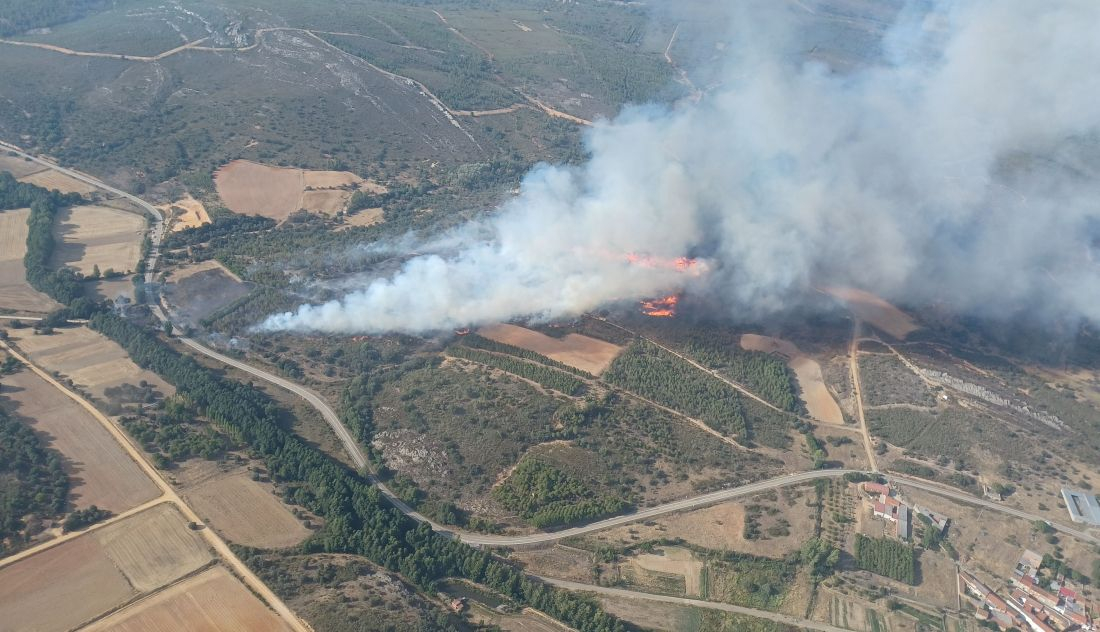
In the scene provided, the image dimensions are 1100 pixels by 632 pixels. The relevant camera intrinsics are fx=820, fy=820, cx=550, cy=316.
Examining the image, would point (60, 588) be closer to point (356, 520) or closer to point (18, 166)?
point (356, 520)

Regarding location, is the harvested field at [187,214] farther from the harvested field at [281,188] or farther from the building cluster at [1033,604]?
the building cluster at [1033,604]

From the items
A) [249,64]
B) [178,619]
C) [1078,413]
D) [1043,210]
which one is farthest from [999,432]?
[249,64]

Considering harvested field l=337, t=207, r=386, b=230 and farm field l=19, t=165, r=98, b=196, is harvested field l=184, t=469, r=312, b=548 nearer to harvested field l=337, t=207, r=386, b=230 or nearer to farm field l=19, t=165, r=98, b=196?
harvested field l=337, t=207, r=386, b=230

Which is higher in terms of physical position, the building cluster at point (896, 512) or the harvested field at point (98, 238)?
the building cluster at point (896, 512)

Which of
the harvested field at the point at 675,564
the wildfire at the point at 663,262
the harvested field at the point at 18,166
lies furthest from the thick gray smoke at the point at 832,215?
the harvested field at the point at 18,166

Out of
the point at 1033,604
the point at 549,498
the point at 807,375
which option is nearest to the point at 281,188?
the point at 549,498
